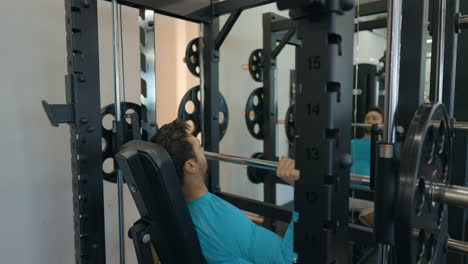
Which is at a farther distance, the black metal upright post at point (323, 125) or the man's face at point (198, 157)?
the man's face at point (198, 157)

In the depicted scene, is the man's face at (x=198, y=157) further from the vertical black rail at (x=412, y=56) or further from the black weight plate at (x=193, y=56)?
the black weight plate at (x=193, y=56)

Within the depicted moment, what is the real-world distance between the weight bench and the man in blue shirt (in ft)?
0.27

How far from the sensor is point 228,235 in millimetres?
841

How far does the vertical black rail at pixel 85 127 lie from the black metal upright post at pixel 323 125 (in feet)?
2.88

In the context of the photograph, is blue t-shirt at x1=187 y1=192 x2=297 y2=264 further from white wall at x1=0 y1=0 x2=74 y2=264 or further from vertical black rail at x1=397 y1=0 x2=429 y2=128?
white wall at x1=0 y1=0 x2=74 y2=264

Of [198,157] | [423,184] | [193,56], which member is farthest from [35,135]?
[423,184]

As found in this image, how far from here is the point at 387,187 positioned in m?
0.55

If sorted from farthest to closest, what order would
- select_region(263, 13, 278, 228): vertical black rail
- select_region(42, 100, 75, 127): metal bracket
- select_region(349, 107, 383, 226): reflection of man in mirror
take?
select_region(263, 13, 278, 228): vertical black rail → select_region(349, 107, 383, 226): reflection of man in mirror → select_region(42, 100, 75, 127): metal bracket

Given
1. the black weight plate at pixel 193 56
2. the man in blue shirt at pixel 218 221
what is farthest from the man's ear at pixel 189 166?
the black weight plate at pixel 193 56

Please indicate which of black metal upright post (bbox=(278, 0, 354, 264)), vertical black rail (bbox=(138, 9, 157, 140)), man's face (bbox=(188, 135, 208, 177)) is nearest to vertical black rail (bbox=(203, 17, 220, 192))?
vertical black rail (bbox=(138, 9, 157, 140))

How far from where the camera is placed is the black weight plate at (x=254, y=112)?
2354mm

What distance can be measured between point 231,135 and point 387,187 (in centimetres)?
224

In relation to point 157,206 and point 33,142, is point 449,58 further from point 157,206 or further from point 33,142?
point 33,142

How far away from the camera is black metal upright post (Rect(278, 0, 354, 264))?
0.45m
